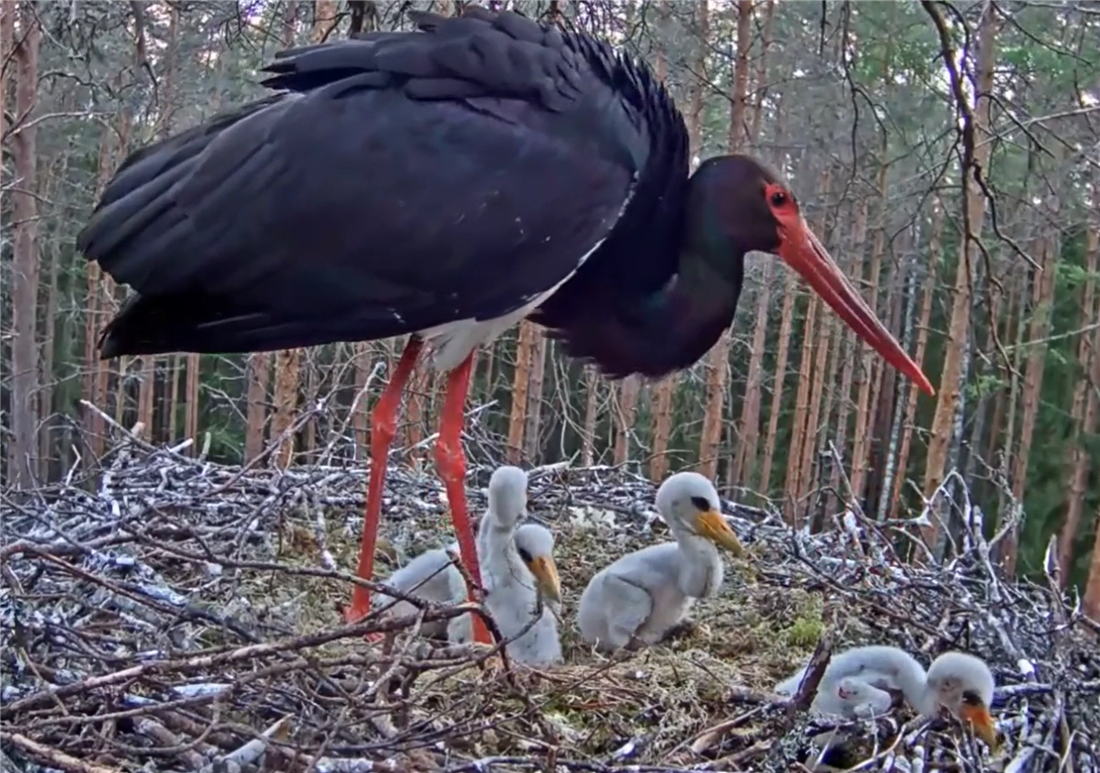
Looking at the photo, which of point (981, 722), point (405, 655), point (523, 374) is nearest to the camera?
point (405, 655)

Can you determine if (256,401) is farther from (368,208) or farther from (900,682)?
(900,682)

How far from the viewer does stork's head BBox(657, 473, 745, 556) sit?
160 inches

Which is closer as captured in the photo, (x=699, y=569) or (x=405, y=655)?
(x=405, y=655)

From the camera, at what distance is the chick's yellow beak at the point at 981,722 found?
2873 mm

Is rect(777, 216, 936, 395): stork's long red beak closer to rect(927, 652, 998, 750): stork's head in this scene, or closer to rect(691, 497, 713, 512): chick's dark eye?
rect(691, 497, 713, 512): chick's dark eye

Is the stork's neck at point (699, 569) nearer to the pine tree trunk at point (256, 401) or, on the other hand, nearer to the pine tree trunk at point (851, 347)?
the pine tree trunk at point (256, 401)

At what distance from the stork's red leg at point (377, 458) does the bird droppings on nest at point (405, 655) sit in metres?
0.18

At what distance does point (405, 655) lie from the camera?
7.47ft

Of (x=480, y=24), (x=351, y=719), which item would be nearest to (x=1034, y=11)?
(x=480, y=24)

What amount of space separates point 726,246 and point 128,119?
10.1 metres

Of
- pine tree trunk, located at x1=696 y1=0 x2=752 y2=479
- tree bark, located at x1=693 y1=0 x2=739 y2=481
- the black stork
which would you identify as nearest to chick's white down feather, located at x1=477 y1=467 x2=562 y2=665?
the black stork

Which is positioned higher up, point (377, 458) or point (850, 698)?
point (377, 458)

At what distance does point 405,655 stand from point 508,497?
1.63 m

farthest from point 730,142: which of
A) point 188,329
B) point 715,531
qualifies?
point 188,329
